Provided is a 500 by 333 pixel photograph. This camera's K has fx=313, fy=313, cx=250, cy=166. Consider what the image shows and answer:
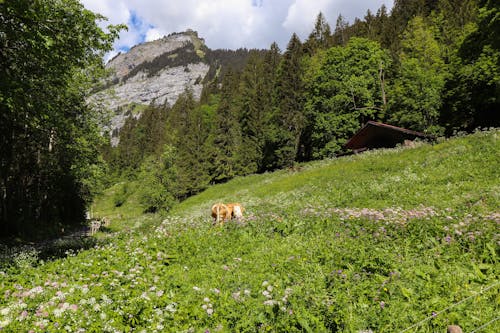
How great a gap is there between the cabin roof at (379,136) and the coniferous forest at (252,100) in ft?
9.19

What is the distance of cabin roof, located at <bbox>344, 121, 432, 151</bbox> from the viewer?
3659cm

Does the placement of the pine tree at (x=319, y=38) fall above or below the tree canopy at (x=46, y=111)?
above

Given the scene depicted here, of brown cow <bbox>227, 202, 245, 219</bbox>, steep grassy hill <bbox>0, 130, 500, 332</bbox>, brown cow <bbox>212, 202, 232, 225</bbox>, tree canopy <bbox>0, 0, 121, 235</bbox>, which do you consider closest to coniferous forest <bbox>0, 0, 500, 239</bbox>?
tree canopy <bbox>0, 0, 121, 235</bbox>

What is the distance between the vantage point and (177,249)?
9523 mm

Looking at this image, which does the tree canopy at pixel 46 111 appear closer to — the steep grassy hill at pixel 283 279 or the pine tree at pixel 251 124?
the steep grassy hill at pixel 283 279

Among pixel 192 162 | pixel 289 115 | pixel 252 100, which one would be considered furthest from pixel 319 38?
pixel 192 162

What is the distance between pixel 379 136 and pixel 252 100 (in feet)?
118

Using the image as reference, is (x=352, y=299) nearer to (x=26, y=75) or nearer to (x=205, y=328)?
(x=205, y=328)

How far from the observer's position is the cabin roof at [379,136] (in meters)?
36.6

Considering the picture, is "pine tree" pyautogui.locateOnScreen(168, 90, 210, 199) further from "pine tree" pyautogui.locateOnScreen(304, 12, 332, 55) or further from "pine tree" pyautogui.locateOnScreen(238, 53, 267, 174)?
"pine tree" pyautogui.locateOnScreen(304, 12, 332, 55)

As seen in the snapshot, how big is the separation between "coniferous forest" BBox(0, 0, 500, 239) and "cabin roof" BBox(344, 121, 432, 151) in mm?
2800

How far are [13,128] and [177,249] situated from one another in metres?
17.8

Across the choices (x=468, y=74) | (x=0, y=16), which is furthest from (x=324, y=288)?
(x=468, y=74)

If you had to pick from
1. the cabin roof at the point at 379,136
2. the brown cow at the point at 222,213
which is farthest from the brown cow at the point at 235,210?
the cabin roof at the point at 379,136
